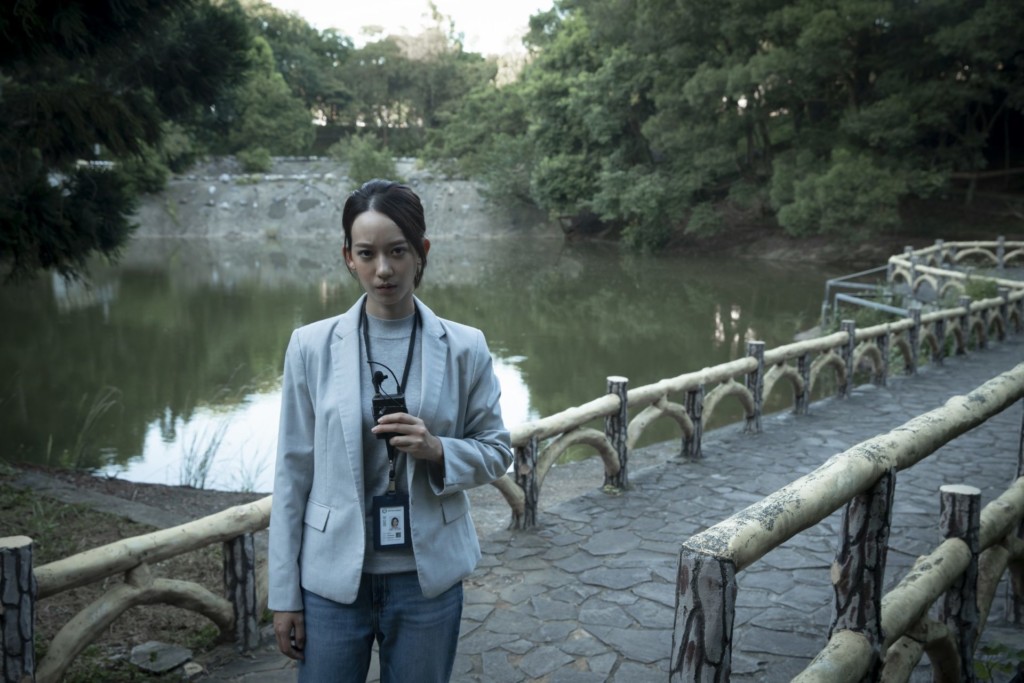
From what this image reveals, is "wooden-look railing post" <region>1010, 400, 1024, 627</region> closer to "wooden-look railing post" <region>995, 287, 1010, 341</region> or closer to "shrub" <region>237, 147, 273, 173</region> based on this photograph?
"wooden-look railing post" <region>995, 287, 1010, 341</region>

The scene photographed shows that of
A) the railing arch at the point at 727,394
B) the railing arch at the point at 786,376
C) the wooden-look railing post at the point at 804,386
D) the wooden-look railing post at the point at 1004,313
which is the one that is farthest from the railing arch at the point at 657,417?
the wooden-look railing post at the point at 1004,313

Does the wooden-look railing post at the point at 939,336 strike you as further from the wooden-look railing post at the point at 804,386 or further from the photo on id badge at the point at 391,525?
the photo on id badge at the point at 391,525

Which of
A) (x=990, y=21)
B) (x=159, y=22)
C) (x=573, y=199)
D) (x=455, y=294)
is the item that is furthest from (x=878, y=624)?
(x=573, y=199)

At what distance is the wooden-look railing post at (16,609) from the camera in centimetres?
232

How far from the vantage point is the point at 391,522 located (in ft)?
5.81

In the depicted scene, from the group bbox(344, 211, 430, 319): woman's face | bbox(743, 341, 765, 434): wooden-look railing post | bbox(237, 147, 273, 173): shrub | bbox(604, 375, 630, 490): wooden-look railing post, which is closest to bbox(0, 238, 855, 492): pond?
bbox(743, 341, 765, 434): wooden-look railing post

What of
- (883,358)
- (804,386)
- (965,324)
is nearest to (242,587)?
(804,386)

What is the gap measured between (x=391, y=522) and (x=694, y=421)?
4339 millimetres

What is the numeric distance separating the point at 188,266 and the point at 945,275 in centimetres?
1932

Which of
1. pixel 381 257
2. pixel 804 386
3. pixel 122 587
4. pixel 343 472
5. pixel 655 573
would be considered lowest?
pixel 655 573

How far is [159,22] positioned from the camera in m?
5.77

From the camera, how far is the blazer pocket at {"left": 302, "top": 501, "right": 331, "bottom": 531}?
1787mm

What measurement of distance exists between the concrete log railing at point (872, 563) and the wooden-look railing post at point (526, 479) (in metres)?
2.18

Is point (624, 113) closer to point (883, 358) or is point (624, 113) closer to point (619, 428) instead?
point (883, 358)
